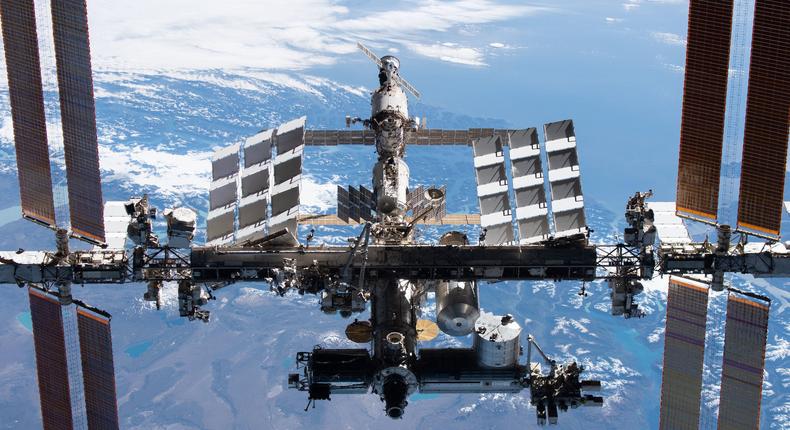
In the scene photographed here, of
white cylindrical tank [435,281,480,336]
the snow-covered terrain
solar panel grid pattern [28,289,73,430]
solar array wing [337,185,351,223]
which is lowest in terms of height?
the snow-covered terrain

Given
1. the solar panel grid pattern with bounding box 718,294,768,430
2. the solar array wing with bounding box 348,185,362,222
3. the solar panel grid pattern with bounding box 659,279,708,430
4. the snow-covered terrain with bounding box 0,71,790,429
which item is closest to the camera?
the solar panel grid pattern with bounding box 718,294,768,430

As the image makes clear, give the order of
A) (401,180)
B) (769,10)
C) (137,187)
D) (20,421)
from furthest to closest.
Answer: (137,187)
(20,421)
(401,180)
(769,10)

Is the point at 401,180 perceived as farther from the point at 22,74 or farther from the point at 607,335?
the point at 607,335

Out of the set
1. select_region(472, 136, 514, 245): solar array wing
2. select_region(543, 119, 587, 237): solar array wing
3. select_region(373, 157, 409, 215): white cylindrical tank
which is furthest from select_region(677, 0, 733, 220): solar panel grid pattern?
select_region(373, 157, 409, 215): white cylindrical tank

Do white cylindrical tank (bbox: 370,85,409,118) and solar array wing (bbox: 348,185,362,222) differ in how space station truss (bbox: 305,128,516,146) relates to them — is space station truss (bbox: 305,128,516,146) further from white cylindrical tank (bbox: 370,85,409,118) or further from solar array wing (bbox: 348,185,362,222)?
solar array wing (bbox: 348,185,362,222)

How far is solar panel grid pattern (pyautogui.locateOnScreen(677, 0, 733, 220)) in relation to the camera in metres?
20.3

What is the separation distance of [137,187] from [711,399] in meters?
90.3

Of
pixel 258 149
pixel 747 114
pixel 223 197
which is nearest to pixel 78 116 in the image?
pixel 223 197

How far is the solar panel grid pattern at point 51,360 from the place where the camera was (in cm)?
2302

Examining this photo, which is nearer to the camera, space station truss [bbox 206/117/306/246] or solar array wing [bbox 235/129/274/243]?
space station truss [bbox 206/117/306/246]

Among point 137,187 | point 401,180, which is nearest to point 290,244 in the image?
point 401,180

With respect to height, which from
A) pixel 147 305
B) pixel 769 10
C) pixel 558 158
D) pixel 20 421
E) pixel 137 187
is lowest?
pixel 20 421

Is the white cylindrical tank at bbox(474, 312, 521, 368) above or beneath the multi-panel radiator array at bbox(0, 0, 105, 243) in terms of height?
beneath

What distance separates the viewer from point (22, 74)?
21.6 m
